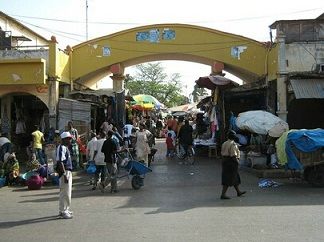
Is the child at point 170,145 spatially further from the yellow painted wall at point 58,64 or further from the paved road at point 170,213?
the paved road at point 170,213

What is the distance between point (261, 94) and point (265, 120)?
14.8ft

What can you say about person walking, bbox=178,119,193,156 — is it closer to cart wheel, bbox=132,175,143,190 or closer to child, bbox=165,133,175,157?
child, bbox=165,133,175,157

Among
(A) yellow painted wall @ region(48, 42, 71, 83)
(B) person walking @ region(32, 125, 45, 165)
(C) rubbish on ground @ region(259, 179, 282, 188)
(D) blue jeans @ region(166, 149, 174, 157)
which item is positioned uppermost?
(A) yellow painted wall @ region(48, 42, 71, 83)

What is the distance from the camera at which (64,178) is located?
959 centimetres

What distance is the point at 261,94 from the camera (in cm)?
2134

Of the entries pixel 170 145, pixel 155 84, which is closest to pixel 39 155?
pixel 170 145

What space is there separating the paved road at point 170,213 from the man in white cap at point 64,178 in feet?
0.80

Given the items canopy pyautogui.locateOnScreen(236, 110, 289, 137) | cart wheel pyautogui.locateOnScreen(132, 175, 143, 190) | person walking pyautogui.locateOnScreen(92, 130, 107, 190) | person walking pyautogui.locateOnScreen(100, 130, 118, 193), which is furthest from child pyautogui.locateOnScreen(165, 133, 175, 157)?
person walking pyautogui.locateOnScreen(100, 130, 118, 193)

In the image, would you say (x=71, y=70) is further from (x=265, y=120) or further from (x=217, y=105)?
(x=265, y=120)

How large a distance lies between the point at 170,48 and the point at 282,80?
5397 millimetres

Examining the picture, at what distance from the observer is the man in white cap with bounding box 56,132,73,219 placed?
370 inches

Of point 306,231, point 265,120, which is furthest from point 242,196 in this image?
point 265,120

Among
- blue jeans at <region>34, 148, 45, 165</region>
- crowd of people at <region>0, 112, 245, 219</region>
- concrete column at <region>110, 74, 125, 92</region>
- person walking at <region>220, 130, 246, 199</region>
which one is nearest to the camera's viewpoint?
crowd of people at <region>0, 112, 245, 219</region>

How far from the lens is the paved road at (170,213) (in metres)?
7.62
